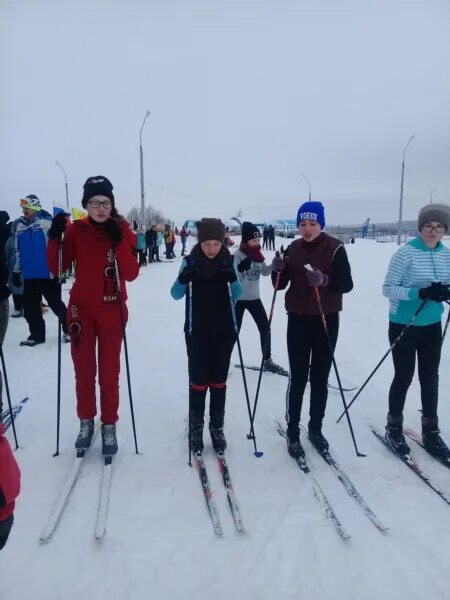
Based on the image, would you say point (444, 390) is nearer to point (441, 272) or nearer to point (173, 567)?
point (441, 272)

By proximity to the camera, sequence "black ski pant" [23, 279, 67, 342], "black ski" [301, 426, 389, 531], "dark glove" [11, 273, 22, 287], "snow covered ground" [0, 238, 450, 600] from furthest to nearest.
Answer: "dark glove" [11, 273, 22, 287] < "black ski pant" [23, 279, 67, 342] < "black ski" [301, 426, 389, 531] < "snow covered ground" [0, 238, 450, 600]

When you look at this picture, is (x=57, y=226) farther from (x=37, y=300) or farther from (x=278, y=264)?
(x=37, y=300)

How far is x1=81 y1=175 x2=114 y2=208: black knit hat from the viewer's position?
3156mm

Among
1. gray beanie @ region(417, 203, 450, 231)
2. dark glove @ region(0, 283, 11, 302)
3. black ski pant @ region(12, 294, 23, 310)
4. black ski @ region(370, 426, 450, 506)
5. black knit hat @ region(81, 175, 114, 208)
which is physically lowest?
black ski @ region(370, 426, 450, 506)

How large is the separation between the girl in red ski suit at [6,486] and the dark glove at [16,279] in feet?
16.5

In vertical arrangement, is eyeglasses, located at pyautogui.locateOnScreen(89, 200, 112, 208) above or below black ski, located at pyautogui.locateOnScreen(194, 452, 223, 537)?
above

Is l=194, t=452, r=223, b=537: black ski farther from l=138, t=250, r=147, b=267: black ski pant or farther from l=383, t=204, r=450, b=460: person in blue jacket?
l=138, t=250, r=147, b=267: black ski pant

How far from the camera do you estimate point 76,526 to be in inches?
103

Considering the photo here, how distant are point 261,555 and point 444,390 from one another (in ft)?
12.1

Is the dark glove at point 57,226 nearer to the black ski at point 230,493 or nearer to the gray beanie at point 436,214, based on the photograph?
the black ski at point 230,493

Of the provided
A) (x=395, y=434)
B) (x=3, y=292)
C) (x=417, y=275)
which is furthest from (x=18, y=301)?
(x=417, y=275)

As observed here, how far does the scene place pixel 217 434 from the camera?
352 centimetres

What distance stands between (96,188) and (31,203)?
328 cm

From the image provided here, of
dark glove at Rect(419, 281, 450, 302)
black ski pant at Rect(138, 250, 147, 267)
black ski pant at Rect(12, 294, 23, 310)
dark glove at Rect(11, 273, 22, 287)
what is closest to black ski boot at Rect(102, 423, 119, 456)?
dark glove at Rect(419, 281, 450, 302)
